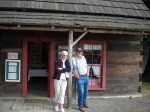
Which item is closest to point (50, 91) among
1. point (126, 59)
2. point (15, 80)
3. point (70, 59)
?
point (15, 80)

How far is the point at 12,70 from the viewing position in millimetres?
11805

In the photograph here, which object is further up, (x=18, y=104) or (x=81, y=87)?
(x=81, y=87)

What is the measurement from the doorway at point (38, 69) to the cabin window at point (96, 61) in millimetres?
1447

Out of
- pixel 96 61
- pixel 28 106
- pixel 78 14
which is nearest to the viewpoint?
pixel 28 106

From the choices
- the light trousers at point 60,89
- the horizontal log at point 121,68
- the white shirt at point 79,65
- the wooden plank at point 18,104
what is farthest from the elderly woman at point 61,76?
the horizontal log at point 121,68

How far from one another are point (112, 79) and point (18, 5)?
15.4 feet

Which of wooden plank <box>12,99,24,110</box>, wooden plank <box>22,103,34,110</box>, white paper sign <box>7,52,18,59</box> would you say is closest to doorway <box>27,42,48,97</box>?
white paper sign <box>7,52,18,59</box>

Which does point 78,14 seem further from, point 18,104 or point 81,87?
point 18,104

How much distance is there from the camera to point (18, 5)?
1162cm

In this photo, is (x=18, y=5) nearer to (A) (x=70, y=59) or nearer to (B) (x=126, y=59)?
(A) (x=70, y=59)

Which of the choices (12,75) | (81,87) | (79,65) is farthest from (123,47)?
(12,75)

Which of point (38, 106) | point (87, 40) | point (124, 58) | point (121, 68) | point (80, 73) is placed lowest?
point (38, 106)

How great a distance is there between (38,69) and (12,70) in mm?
3974

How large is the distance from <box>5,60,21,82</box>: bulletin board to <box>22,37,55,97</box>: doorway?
22 cm
